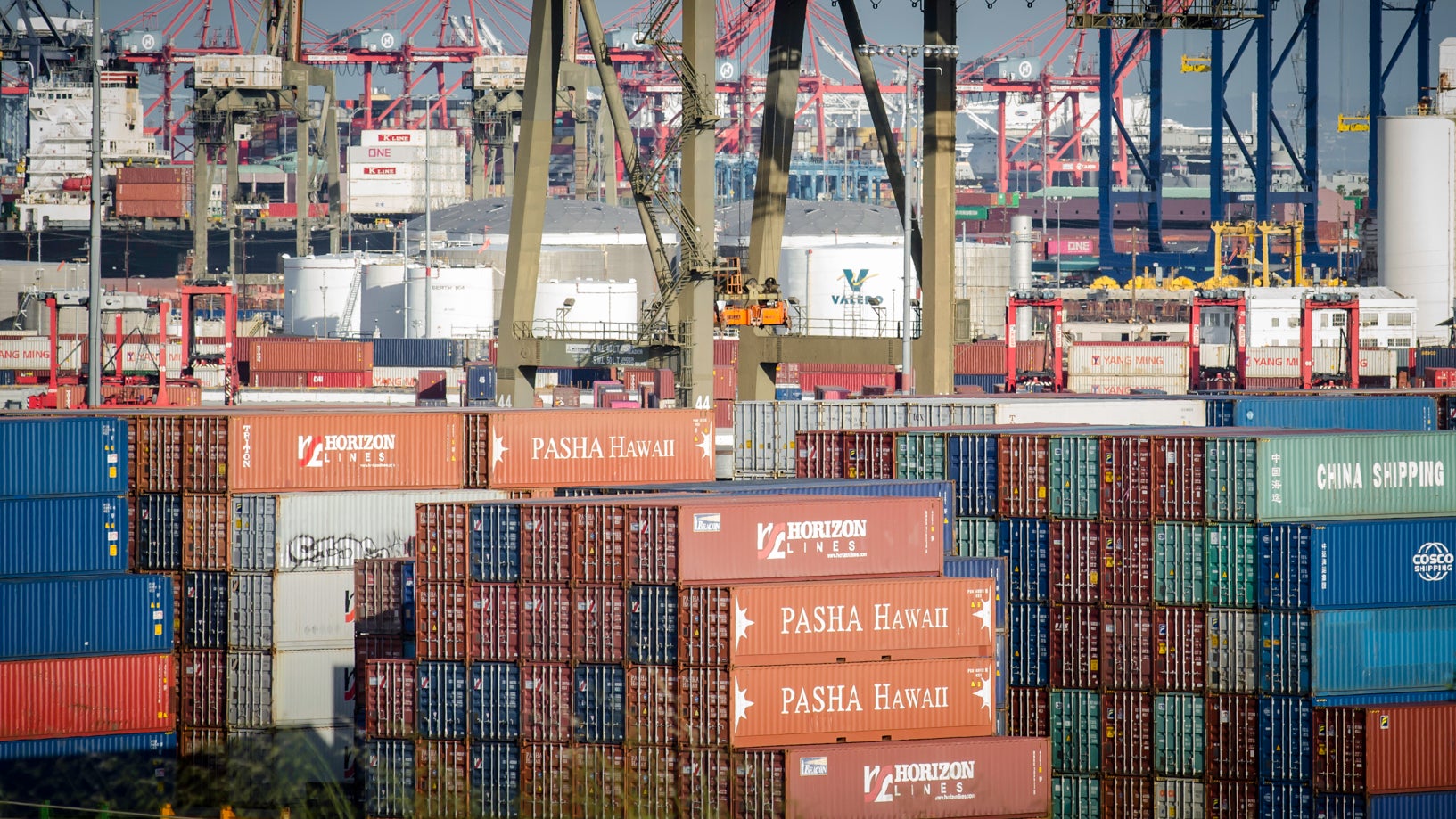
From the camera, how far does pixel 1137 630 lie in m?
26.7

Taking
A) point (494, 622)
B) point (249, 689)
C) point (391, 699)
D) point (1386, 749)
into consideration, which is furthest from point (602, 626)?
point (1386, 749)

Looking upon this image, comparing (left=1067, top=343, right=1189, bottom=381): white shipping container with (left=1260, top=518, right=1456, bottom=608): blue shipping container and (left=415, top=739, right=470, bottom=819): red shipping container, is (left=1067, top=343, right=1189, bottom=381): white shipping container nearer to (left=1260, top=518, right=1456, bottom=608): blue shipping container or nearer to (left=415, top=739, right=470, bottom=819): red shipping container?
(left=1260, top=518, right=1456, bottom=608): blue shipping container

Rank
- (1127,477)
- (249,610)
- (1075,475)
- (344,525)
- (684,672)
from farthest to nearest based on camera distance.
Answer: (344,525)
(249,610)
(1075,475)
(1127,477)
(684,672)

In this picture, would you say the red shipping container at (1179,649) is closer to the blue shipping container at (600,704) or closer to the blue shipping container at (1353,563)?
the blue shipping container at (1353,563)

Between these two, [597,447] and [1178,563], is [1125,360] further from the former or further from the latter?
[1178,563]

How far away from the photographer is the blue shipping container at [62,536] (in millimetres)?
27594

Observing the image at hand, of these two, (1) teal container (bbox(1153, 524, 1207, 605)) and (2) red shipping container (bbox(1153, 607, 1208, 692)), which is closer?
(2) red shipping container (bbox(1153, 607, 1208, 692))

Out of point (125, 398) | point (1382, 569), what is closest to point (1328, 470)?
point (1382, 569)

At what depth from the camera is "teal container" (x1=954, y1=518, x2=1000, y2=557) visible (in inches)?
1110

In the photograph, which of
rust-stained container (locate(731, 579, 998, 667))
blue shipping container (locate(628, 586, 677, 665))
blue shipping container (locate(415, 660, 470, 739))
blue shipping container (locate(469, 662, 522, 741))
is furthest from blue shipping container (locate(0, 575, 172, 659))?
rust-stained container (locate(731, 579, 998, 667))

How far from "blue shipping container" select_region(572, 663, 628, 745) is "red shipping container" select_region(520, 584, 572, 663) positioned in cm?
45

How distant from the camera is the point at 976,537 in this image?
2833 cm

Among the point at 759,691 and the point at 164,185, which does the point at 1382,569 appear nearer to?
the point at 759,691

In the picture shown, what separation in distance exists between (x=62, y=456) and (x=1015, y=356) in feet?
144
